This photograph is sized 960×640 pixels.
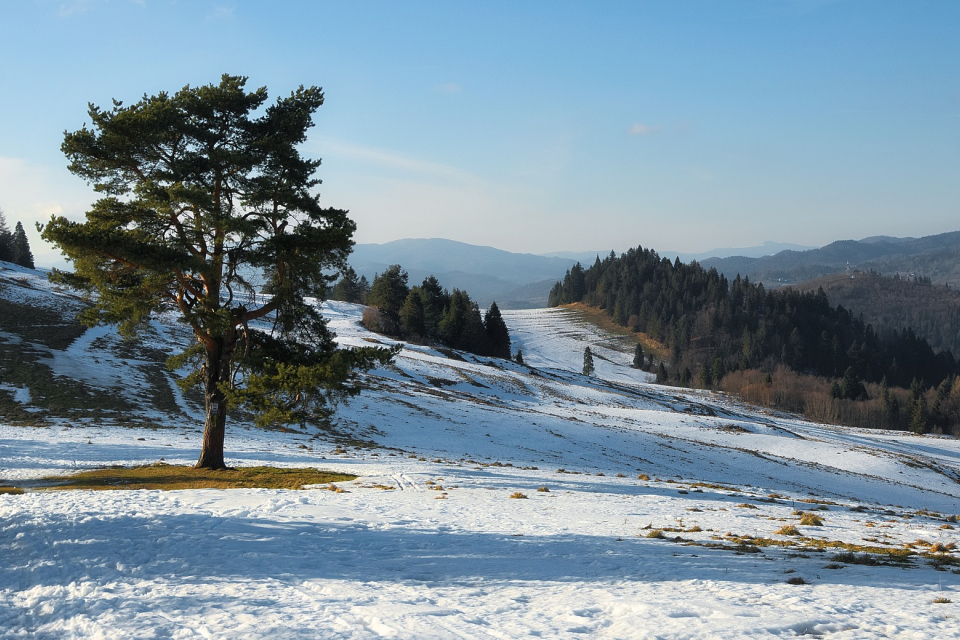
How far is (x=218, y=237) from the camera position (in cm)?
1678

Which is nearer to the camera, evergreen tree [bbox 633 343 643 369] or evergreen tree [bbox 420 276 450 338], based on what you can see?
evergreen tree [bbox 420 276 450 338]

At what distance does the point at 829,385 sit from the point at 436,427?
5282 inches

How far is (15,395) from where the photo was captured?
28.9m

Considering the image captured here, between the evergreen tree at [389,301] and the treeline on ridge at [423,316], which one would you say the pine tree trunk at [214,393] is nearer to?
the treeline on ridge at [423,316]

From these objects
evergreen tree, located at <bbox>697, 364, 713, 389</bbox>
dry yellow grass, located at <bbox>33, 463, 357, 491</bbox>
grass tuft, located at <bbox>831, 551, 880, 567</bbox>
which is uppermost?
grass tuft, located at <bbox>831, 551, 880, 567</bbox>

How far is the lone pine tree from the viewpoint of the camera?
15953 millimetres

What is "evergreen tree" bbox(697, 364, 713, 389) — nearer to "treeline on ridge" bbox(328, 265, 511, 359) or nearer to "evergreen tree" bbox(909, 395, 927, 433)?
"evergreen tree" bbox(909, 395, 927, 433)

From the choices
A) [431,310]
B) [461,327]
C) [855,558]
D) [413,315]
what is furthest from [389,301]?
[855,558]

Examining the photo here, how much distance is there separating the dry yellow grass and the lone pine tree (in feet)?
6.20

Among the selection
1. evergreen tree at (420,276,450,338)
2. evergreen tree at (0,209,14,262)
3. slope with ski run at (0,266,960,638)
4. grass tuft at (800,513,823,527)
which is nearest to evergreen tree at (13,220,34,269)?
evergreen tree at (0,209,14,262)

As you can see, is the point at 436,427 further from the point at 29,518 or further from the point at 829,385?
the point at 829,385

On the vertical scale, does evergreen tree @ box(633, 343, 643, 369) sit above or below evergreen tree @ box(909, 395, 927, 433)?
above

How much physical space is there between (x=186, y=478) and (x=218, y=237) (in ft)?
23.9

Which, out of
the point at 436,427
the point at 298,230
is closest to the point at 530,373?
the point at 436,427
